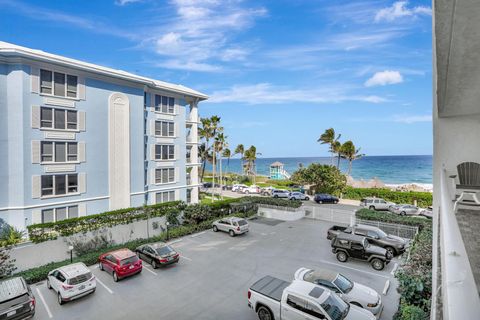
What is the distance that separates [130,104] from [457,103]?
21913mm

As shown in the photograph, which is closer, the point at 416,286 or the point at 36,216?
the point at 416,286

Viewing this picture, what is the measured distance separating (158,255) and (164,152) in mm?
13110

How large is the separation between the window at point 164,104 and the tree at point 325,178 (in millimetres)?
21581

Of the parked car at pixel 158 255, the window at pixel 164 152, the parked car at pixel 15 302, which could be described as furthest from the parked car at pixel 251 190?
the parked car at pixel 15 302

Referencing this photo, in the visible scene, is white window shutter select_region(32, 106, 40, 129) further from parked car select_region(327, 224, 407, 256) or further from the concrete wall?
parked car select_region(327, 224, 407, 256)

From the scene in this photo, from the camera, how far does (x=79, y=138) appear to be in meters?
20.1

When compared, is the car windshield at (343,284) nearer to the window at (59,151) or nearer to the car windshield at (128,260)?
the car windshield at (128,260)

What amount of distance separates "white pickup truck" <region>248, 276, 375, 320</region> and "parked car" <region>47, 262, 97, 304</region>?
752 cm

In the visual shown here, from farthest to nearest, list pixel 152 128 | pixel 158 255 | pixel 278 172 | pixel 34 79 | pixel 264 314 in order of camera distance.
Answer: pixel 278 172 < pixel 152 128 < pixel 34 79 < pixel 158 255 < pixel 264 314

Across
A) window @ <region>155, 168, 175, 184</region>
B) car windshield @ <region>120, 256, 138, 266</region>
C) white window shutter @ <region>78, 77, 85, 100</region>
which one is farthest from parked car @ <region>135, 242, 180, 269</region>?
white window shutter @ <region>78, 77, 85, 100</region>

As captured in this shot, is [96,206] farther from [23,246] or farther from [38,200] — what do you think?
[23,246]

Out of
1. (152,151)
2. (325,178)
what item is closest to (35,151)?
(152,151)

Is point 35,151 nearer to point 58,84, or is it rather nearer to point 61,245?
point 58,84

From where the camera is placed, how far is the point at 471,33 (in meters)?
4.25
